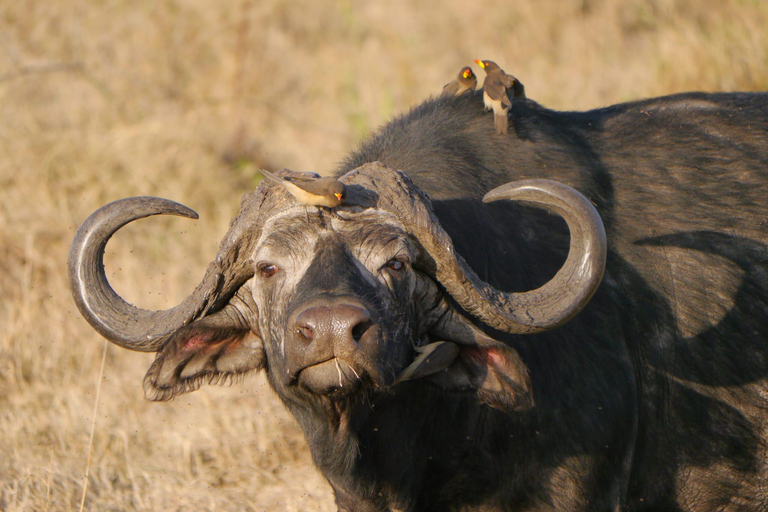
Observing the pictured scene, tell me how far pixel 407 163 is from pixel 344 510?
1.44 meters

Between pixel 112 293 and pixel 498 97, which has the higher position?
pixel 498 97

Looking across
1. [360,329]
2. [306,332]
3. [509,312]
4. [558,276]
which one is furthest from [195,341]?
[558,276]

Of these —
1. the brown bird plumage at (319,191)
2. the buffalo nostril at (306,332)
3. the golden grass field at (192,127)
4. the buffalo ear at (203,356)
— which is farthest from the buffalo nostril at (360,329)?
the golden grass field at (192,127)

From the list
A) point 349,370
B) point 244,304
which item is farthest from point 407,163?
point 349,370

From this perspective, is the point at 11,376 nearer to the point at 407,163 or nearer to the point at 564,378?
the point at 407,163

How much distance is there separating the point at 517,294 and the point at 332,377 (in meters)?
0.74

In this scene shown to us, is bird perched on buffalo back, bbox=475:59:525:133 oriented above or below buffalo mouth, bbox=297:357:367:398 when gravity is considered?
above

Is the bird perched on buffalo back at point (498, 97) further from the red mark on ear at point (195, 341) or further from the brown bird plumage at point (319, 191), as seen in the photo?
the red mark on ear at point (195, 341)

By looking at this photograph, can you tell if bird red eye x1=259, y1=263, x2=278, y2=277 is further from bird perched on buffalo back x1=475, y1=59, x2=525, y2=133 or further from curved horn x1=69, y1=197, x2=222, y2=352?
bird perched on buffalo back x1=475, y1=59, x2=525, y2=133

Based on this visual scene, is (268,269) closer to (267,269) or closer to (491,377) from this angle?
(267,269)

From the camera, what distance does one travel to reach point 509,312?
121 inches

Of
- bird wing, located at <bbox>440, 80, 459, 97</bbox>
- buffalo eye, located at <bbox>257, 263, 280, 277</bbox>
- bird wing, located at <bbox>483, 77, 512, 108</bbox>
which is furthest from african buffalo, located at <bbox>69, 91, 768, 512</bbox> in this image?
bird wing, located at <bbox>440, 80, 459, 97</bbox>

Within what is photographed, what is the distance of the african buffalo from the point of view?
303 centimetres

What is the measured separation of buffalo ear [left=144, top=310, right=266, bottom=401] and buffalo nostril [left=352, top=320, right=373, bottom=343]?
682 mm
